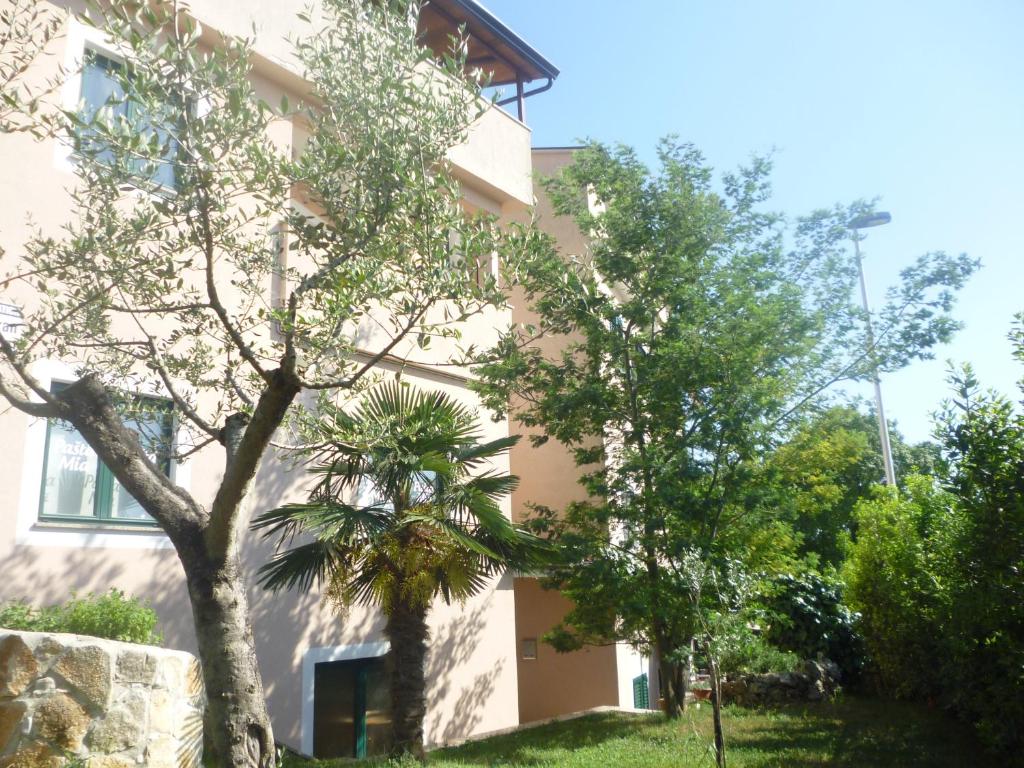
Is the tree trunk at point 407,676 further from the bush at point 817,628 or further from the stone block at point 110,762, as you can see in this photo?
the bush at point 817,628

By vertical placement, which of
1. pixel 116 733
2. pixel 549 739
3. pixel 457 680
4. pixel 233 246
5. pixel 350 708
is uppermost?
pixel 233 246

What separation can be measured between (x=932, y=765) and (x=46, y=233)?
40.4 ft

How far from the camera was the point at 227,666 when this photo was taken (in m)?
5.85

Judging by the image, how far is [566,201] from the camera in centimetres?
1480

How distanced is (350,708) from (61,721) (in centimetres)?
743

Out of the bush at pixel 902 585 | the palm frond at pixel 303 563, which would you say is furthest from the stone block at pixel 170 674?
the bush at pixel 902 585

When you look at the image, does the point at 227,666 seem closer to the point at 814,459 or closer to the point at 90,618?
the point at 90,618

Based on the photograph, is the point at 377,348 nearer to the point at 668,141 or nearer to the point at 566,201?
the point at 566,201

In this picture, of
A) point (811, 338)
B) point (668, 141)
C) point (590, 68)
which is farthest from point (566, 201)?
point (811, 338)

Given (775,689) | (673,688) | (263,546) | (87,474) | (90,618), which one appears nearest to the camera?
(90,618)

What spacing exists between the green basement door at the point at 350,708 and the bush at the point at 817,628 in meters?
8.66

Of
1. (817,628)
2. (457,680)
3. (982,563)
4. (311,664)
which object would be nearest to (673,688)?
(457,680)

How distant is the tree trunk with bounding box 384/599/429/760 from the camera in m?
10.0

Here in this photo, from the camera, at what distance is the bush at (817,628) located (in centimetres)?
1756
